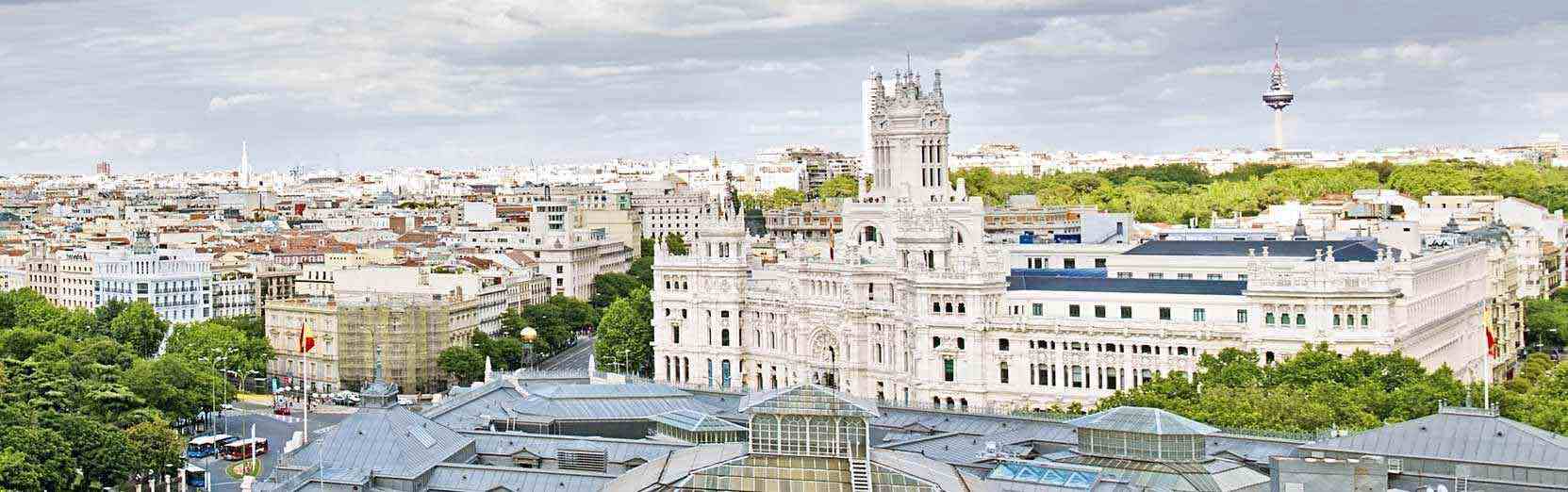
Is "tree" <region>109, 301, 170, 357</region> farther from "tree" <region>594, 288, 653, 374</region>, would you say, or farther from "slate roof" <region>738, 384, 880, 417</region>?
"slate roof" <region>738, 384, 880, 417</region>

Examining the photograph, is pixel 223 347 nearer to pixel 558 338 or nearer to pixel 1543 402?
pixel 558 338

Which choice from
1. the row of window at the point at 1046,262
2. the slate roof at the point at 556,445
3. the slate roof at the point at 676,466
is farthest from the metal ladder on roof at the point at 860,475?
the row of window at the point at 1046,262

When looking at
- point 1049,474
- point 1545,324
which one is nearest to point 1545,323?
point 1545,324

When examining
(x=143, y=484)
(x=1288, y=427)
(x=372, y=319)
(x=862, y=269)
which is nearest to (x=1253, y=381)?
(x=1288, y=427)

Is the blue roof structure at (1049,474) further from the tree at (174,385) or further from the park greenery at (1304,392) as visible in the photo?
the tree at (174,385)

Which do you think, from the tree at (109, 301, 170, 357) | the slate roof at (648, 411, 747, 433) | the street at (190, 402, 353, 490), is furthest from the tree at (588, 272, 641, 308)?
the slate roof at (648, 411, 747, 433)

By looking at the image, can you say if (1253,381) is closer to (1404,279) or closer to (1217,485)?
(1404,279)
